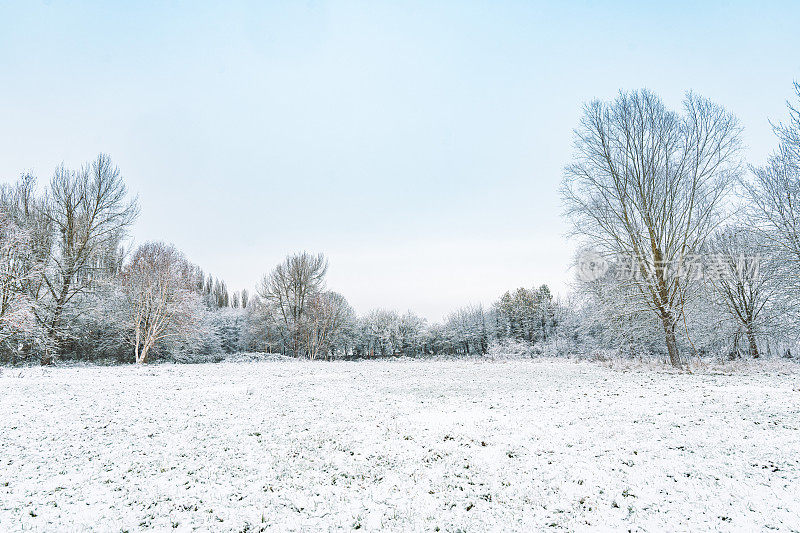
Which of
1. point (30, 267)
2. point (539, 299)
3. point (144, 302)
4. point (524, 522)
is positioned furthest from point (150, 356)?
point (539, 299)

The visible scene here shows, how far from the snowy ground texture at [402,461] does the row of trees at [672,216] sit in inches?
262

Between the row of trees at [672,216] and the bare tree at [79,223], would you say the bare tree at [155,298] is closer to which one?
the bare tree at [79,223]

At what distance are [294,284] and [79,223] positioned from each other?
2187cm

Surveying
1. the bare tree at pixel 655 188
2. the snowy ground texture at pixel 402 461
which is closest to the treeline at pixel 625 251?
the bare tree at pixel 655 188

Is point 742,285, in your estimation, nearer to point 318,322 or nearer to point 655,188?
point 655,188

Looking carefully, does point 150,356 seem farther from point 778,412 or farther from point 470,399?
point 778,412

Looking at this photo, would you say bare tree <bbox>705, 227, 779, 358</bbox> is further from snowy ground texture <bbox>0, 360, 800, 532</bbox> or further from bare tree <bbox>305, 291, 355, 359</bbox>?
bare tree <bbox>305, 291, 355, 359</bbox>

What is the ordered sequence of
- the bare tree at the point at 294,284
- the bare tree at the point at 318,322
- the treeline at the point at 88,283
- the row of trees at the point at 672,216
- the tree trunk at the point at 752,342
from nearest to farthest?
1. the row of trees at the point at 672,216
2. the tree trunk at the point at 752,342
3. the treeline at the point at 88,283
4. the bare tree at the point at 318,322
5. the bare tree at the point at 294,284

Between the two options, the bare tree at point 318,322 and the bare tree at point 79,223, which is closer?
the bare tree at point 79,223

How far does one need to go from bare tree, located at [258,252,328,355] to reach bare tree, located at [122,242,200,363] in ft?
53.2

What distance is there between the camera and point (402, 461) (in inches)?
262

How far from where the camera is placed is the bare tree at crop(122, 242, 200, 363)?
24.6m

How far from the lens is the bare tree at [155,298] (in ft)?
80.7

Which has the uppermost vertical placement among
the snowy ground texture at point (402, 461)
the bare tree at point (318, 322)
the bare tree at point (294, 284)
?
the bare tree at point (294, 284)
